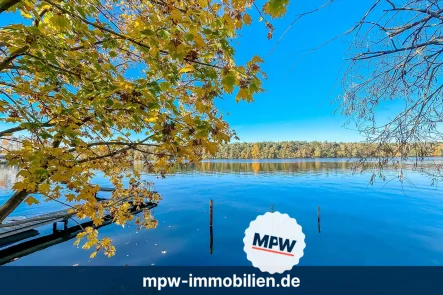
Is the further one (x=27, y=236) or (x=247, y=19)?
(x=27, y=236)

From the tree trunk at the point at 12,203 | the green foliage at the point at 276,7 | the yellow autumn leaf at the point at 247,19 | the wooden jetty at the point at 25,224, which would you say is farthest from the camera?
the wooden jetty at the point at 25,224

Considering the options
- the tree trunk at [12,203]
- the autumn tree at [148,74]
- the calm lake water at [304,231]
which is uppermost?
the autumn tree at [148,74]

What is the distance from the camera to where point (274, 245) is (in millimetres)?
10328

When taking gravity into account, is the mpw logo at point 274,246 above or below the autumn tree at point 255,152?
below

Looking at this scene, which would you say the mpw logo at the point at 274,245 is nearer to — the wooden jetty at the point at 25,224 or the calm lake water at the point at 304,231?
the calm lake water at the point at 304,231

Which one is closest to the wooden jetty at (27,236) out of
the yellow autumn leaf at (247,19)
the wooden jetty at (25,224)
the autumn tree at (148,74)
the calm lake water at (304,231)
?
the wooden jetty at (25,224)

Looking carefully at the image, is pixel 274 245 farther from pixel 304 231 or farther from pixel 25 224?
pixel 25 224

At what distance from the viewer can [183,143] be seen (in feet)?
8.23

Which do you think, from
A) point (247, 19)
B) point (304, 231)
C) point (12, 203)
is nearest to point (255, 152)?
point (304, 231)

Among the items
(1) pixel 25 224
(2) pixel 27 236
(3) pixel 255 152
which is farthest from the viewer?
(3) pixel 255 152

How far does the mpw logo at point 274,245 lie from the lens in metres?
10.2

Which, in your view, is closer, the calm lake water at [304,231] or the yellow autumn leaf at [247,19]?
the yellow autumn leaf at [247,19]

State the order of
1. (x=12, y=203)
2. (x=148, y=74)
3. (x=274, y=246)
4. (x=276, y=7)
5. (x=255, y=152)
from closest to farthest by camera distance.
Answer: (x=276, y=7), (x=148, y=74), (x=12, y=203), (x=274, y=246), (x=255, y=152)
